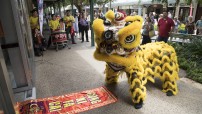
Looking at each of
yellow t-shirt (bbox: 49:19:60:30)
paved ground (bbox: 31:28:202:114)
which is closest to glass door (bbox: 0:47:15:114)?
paved ground (bbox: 31:28:202:114)

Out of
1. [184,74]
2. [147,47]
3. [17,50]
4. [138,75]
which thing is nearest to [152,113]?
[138,75]

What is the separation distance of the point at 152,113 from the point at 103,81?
178cm

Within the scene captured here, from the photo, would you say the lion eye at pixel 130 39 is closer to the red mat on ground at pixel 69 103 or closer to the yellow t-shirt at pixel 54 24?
the red mat on ground at pixel 69 103

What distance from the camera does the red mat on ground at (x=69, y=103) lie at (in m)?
3.65

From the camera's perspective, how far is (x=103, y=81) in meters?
5.02

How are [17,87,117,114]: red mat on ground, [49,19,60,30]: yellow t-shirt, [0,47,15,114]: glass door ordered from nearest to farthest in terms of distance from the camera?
1. [0,47,15,114]: glass door
2. [17,87,117,114]: red mat on ground
3. [49,19,60,30]: yellow t-shirt

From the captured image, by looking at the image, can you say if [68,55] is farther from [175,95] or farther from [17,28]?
[175,95]

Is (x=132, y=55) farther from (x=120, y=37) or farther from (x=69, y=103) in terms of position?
(x=69, y=103)

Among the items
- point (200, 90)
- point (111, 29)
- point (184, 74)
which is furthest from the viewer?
point (184, 74)

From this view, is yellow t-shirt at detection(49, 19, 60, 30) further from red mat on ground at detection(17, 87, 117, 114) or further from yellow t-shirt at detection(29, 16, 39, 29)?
red mat on ground at detection(17, 87, 117, 114)

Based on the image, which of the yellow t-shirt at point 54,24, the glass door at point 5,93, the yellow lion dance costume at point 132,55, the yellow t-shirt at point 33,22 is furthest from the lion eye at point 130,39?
the yellow t-shirt at point 54,24

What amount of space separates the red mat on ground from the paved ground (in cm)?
19

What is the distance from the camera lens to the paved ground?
373 cm

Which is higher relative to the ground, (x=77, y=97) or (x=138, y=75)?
(x=138, y=75)
